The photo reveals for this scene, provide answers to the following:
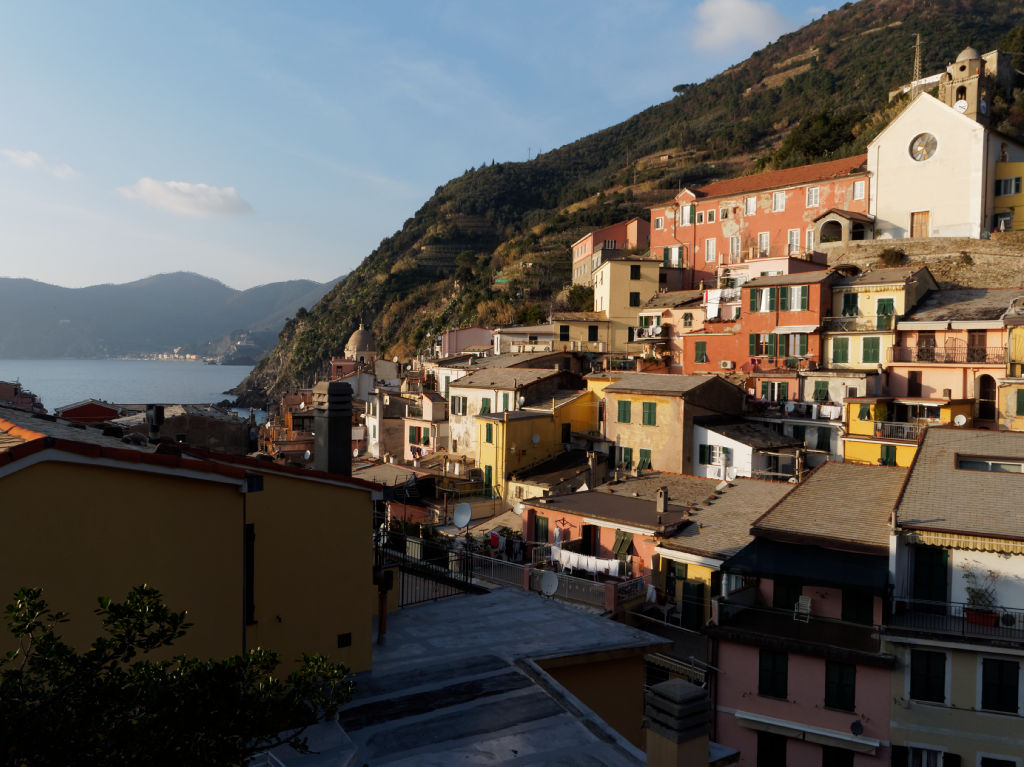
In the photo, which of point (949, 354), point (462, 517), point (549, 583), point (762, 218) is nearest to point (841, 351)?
point (949, 354)

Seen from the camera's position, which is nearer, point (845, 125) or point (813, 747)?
point (813, 747)

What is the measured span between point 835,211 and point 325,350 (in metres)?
102

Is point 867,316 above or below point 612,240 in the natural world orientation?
below

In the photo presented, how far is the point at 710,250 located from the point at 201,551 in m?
52.7

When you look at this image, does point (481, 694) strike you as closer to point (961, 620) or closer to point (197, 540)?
point (197, 540)

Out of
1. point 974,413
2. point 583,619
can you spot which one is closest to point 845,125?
point 974,413

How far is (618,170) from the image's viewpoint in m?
122

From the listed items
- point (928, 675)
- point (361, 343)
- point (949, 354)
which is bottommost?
point (928, 675)

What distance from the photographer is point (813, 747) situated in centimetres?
1653

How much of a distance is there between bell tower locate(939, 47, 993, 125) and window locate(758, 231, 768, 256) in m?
13.9

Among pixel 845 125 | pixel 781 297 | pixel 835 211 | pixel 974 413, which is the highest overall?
pixel 845 125

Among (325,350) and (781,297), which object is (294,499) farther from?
(325,350)

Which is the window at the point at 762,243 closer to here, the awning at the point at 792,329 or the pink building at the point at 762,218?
the pink building at the point at 762,218

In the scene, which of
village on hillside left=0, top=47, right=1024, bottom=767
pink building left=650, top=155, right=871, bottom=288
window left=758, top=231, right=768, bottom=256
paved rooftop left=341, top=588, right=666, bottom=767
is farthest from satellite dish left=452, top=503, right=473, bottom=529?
window left=758, top=231, right=768, bottom=256
